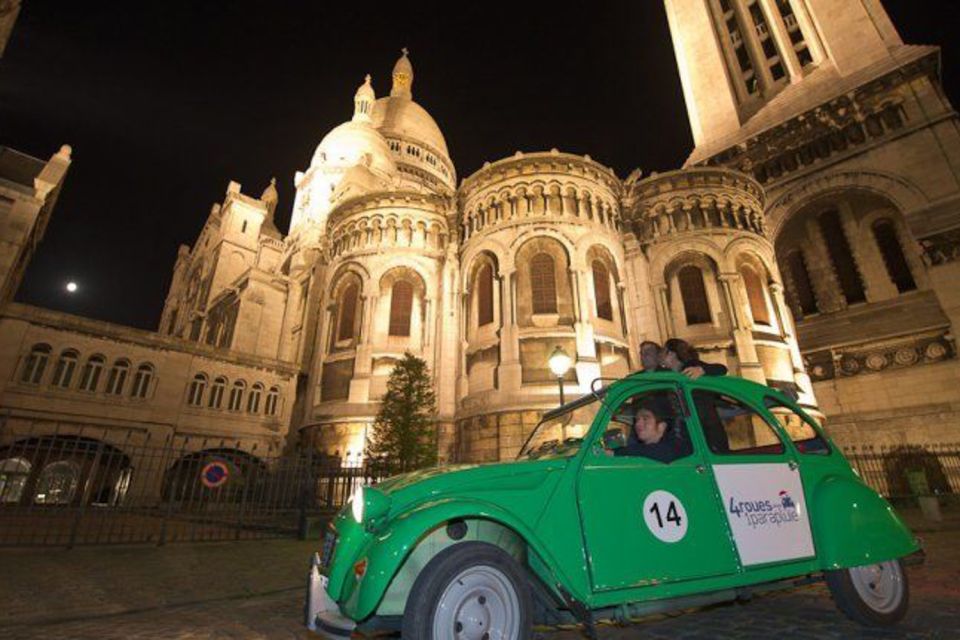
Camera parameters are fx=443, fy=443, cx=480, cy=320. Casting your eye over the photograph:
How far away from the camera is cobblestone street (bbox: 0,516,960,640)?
373 centimetres

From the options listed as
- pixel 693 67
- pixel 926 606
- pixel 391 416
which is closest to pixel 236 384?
pixel 391 416

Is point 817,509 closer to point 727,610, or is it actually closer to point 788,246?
point 727,610

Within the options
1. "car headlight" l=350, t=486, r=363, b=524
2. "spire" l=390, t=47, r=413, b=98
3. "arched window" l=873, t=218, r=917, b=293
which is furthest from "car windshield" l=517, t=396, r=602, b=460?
"spire" l=390, t=47, r=413, b=98

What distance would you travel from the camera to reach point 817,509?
3.91m

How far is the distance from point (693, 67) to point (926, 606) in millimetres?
38918

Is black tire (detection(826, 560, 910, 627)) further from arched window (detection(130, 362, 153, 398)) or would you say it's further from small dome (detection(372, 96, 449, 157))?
small dome (detection(372, 96, 449, 157))

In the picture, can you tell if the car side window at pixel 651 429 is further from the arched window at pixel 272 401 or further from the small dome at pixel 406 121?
the small dome at pixel 406 121

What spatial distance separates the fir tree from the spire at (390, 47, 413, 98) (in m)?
52.5

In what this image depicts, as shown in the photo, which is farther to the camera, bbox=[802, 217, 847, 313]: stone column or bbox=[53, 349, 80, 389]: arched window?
bbox=[802, 217, 847, 313]: stone column

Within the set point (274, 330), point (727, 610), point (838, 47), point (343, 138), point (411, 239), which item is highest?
point (343, 138)

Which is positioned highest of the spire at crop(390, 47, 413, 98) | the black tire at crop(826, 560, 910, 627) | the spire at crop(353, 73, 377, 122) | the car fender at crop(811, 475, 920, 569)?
the spire at crop(390, 47, 413, 98)

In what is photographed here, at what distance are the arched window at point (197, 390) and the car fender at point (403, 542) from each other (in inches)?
926

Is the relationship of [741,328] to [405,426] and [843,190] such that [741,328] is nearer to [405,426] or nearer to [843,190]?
[843,190]

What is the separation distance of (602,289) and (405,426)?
439 inches
